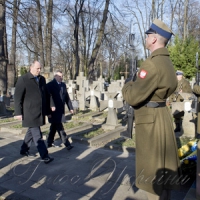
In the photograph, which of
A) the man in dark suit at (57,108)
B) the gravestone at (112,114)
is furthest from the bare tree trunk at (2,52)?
the man in dark suit at (57,108)

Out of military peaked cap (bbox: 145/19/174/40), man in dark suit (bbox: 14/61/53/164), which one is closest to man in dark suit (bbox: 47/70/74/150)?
man in dark suit (bbox: 14/61/53/164)

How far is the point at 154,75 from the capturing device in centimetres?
270

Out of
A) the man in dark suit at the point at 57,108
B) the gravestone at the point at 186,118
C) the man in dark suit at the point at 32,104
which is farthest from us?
the gravestone at the point at 186,118

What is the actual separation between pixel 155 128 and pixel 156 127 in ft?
0.05

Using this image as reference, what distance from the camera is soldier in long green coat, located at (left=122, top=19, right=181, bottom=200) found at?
279 cm

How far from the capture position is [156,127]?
2861 millimetres

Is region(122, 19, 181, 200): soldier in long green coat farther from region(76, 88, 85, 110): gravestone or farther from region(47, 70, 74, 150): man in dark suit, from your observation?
region(76, 88, 85, 110): gravestone

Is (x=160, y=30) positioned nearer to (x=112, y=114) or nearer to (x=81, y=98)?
(x=112, y=114)

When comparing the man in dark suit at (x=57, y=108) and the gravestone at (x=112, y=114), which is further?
the gravestone at (x=112, y=114)

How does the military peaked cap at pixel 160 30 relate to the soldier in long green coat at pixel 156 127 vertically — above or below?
above

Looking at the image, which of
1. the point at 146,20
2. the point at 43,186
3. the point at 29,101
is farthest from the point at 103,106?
the point at 146,20

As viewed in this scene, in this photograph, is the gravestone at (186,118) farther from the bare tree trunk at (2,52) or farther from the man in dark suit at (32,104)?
the bare tree trunk at (2,52)

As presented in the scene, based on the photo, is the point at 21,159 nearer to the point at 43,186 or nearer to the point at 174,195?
the point at 43,186

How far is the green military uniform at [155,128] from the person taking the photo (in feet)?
9.02
